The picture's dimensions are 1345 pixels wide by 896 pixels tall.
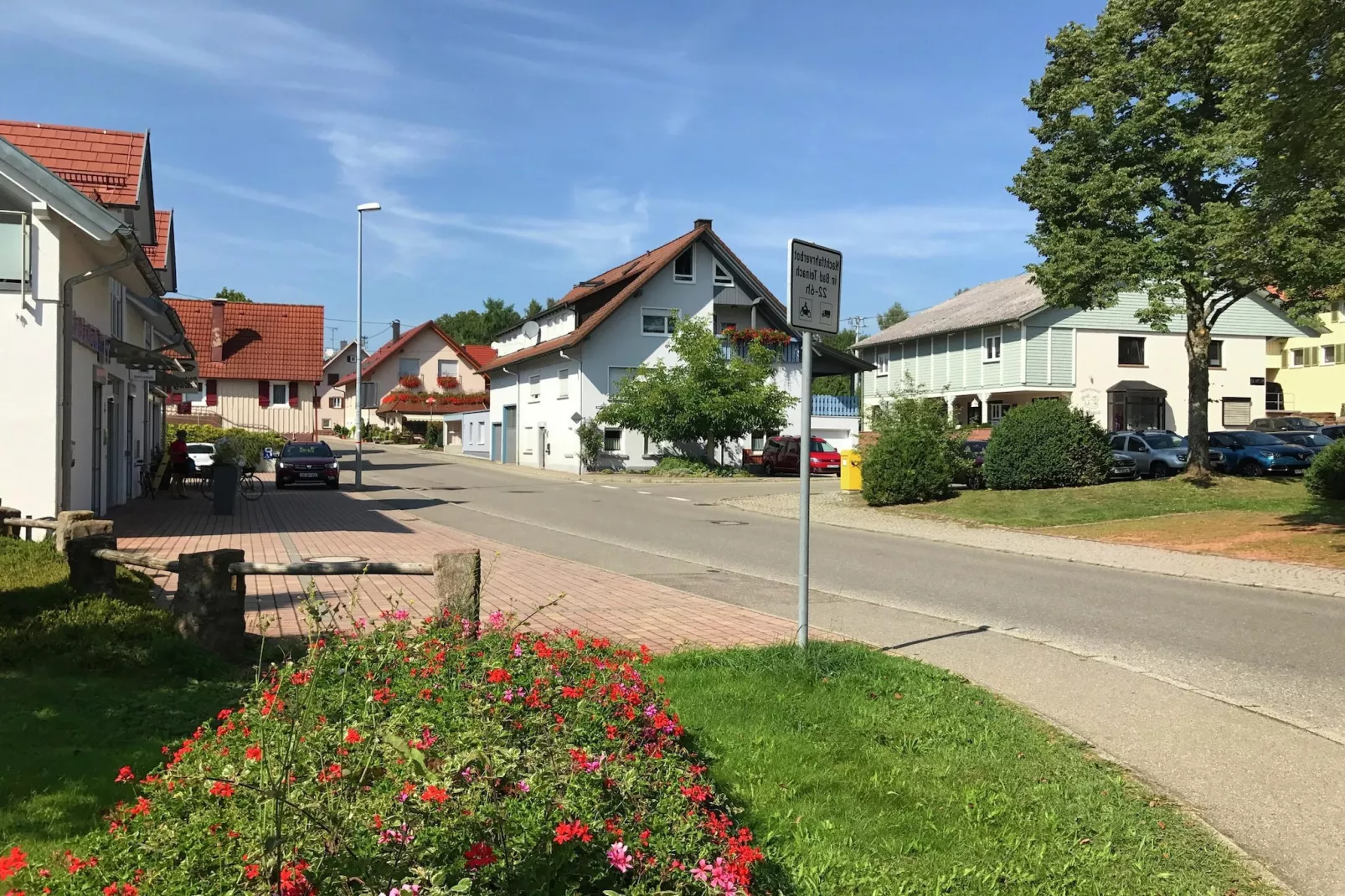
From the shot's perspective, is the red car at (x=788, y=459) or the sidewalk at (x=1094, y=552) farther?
the red car at (x=788, y=459)

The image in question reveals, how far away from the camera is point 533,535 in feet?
57.2

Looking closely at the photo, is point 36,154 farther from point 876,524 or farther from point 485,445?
point 485,445

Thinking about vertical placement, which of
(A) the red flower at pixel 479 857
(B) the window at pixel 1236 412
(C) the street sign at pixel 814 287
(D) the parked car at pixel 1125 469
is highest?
(B) the window at pixel 1236 412

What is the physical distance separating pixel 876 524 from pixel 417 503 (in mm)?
11326

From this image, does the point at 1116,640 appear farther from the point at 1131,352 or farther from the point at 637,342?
the point at 1131,352

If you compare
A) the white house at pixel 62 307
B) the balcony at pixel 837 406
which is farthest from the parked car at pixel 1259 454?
the white house at pixel 62 307

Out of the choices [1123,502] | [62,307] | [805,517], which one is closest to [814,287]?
[805,517]

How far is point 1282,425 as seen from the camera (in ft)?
141

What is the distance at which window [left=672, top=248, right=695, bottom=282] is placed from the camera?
4356 centimetres

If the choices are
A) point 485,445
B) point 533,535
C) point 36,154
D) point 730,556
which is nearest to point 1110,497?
point 730,556

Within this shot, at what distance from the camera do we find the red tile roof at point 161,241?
26166 mm

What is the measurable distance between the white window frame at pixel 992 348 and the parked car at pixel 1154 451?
1314cm

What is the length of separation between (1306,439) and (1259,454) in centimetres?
482

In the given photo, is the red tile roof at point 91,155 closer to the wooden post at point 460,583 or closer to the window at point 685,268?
the wooden post at point 460,583
